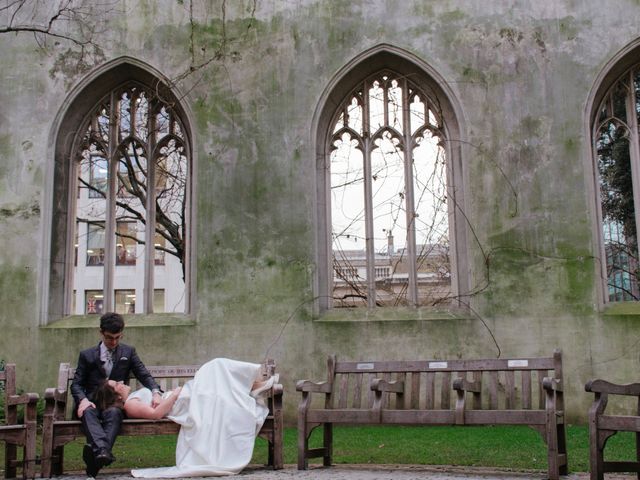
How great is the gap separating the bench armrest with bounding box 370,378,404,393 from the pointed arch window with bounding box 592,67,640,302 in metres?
4.33

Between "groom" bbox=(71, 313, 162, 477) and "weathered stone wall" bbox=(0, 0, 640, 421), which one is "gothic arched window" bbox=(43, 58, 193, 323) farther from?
"groom" bbox=(71, 313, 162, 477)

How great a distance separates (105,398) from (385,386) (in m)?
2.37

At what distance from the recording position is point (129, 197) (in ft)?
37.3

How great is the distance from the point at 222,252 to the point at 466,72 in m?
4.06

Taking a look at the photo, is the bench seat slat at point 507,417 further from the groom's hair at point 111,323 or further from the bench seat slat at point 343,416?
the groom's hair at point 111,323

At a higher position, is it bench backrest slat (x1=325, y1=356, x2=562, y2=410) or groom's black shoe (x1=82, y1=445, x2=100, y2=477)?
bench backrest slat (x1=325, y1=356, x2=562, y2=410)

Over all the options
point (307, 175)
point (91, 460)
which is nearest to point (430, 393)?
point (91, 460)

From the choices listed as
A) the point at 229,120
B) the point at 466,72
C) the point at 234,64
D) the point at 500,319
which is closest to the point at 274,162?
the point at 229,120

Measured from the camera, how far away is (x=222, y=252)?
10336 mm

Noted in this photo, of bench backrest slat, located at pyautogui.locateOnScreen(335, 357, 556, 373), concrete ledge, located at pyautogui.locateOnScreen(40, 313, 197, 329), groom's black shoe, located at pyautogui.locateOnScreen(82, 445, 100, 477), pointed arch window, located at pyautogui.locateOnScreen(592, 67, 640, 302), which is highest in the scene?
pointed arch window, located at pyautogui.locateOnScreen(592, 67, 640, 302)

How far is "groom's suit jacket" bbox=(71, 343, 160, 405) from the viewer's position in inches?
270

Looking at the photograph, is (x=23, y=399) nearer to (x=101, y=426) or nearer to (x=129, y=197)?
(x=101, y=426)

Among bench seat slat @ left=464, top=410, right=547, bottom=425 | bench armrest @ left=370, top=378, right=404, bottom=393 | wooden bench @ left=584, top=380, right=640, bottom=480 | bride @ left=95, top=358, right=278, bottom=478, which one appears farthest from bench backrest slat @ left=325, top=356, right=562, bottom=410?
bride @ left=95, top=358, right=278, bottom=478

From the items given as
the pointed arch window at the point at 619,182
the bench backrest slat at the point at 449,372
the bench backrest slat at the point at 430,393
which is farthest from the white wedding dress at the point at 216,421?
the pointed arch window at the point at 619,182
